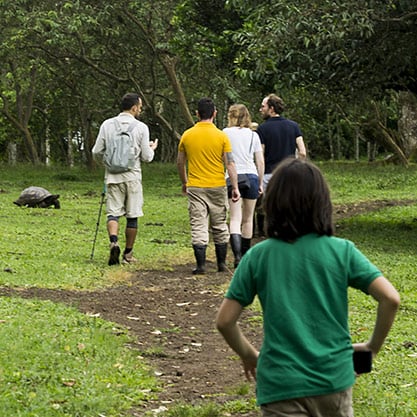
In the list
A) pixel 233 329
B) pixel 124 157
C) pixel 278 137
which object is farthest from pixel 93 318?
pixel 278 137

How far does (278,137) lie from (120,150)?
258cm

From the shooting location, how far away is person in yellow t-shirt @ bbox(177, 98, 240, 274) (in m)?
12.2

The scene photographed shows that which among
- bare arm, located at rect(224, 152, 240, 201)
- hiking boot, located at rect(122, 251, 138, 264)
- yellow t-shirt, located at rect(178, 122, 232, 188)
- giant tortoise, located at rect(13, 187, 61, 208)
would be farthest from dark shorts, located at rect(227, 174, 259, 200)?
giant tortoise, located at rect(13, 187, 61, 208)

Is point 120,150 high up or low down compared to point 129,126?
down

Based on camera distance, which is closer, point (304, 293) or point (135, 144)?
point (304, 293)

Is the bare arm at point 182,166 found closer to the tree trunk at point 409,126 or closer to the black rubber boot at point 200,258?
the black rubber boot at point 200,258

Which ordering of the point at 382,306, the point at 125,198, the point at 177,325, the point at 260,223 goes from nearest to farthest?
the point at 382,306
the point at 177,325
the point at 125,198
the point at 260,223

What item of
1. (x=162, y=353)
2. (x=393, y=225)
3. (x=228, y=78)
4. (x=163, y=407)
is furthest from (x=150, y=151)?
(x=228, y=78)

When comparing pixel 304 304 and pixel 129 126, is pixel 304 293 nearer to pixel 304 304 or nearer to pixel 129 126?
pixel 304 304

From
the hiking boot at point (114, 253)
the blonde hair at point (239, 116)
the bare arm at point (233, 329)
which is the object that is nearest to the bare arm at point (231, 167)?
the blonde hair at point (239, 116)

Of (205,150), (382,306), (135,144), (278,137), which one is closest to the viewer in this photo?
(382,306)

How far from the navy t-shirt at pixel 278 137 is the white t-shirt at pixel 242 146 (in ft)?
4.89

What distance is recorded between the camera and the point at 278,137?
14.3m

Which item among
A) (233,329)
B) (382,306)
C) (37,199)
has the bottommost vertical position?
(37,199)
